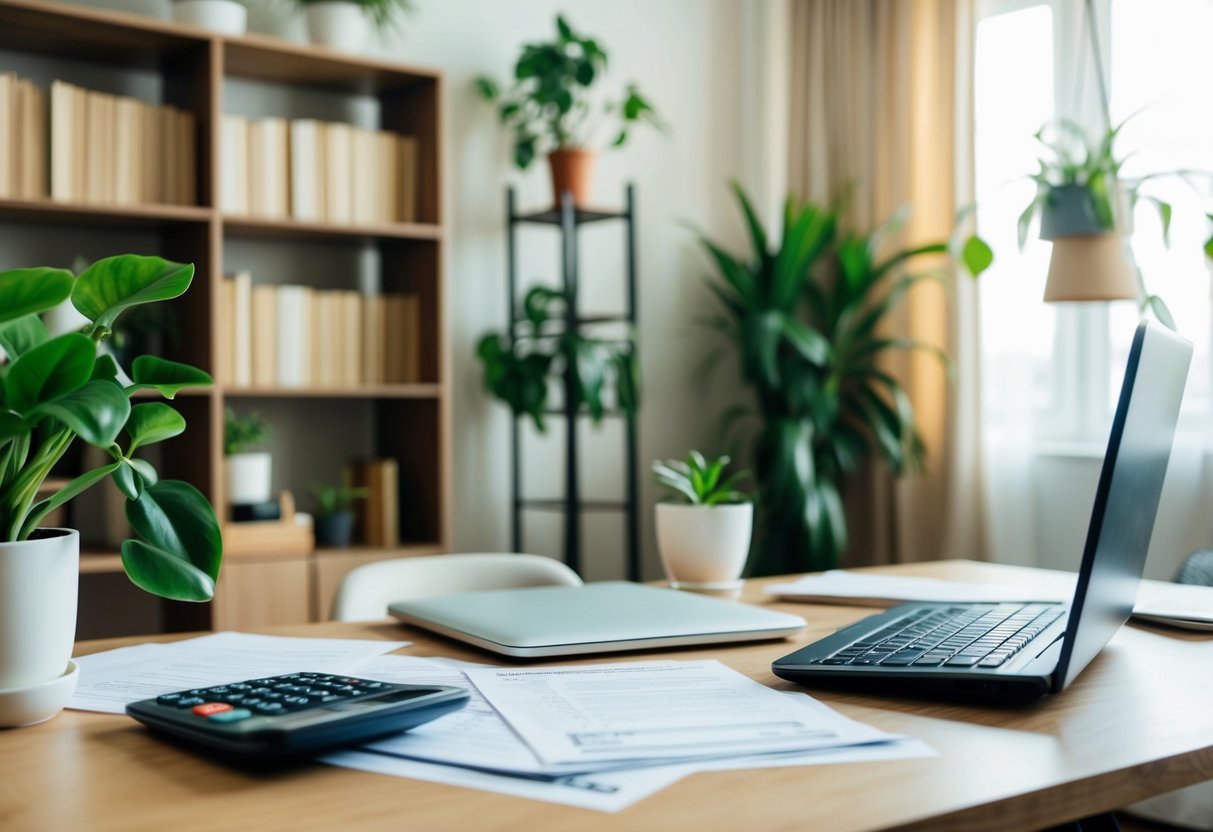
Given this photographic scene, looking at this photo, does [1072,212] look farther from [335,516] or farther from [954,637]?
[335,516]

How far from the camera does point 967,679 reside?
805 mm

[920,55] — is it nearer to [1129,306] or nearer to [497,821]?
[1129,306]

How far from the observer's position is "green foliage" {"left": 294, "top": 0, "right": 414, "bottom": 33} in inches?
114

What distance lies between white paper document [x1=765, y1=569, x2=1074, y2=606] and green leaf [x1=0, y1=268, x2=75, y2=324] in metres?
0.90

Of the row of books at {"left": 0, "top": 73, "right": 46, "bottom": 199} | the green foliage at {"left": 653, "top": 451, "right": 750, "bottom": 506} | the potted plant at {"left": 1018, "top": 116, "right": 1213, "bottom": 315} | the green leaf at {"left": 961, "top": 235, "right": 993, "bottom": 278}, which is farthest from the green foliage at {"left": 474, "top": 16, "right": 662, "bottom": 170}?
the green foliage at {"left": 653, "top": 451, "right": 750, "bottom": 506}

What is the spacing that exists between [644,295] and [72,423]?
3.06m

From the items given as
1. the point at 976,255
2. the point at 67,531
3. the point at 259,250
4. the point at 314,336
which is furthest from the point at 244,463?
the point at 67,531

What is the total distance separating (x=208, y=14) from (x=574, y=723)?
7.77ft

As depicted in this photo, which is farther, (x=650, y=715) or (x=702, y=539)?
(x=702, y=539)

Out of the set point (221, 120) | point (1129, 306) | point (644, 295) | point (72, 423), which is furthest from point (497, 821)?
point (644, 295)

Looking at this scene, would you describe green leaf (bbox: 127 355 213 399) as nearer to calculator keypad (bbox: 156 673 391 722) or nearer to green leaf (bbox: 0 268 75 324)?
green leaf (bbox: 0 268 75 324)

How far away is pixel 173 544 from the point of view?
775 mm

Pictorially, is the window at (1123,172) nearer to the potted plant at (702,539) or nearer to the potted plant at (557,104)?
the potted plant at (557,104)

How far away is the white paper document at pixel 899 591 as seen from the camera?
1.30m
